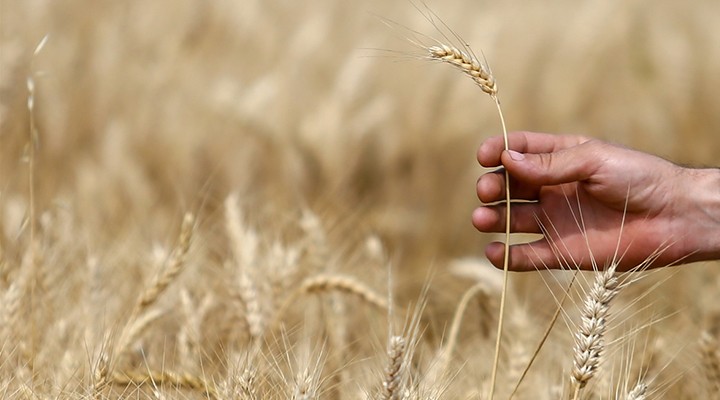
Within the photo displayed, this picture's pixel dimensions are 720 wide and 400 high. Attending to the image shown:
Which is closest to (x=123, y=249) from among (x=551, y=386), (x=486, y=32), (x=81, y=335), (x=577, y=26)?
(x=81, y=335)

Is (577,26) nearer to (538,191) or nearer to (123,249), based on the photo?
(123,249)

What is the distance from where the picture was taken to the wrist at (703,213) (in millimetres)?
1311

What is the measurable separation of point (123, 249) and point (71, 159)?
38.8 inches

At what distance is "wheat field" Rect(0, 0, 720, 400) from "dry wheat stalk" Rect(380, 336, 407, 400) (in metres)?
0.36

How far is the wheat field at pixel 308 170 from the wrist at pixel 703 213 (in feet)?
0.71

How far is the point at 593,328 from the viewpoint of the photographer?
3.32 ft

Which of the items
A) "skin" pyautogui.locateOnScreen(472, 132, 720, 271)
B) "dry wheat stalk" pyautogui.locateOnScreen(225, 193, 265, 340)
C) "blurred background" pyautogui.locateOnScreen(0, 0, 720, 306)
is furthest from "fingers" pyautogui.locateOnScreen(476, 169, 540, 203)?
"blurred background" pyautogui.locateOnScreen(0, 0, 720, 306)

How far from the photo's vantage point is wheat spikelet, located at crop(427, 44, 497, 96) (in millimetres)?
1052

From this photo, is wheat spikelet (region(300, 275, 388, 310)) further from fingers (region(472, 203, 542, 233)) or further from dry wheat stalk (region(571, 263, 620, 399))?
dry wheat stalk (region(571, 263, 620, 399))

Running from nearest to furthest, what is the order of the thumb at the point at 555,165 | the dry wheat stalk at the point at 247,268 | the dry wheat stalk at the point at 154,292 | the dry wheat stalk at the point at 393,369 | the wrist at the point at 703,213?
the dry wheat stalk at the point at 393,369
the thumb at the point at 555,165
the wrist at the point at 703,213
the dry wheat stalk at the point at 154,292
the dry wheat stalk at the point at 247,268

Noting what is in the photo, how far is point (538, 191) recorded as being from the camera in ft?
4.44

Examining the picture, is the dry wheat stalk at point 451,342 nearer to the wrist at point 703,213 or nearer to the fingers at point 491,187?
the fingers at point 491,187

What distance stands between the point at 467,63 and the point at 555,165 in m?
0.21

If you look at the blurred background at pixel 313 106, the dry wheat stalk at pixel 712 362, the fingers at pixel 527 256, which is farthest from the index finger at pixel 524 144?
the blurred background at pixel 313 106
